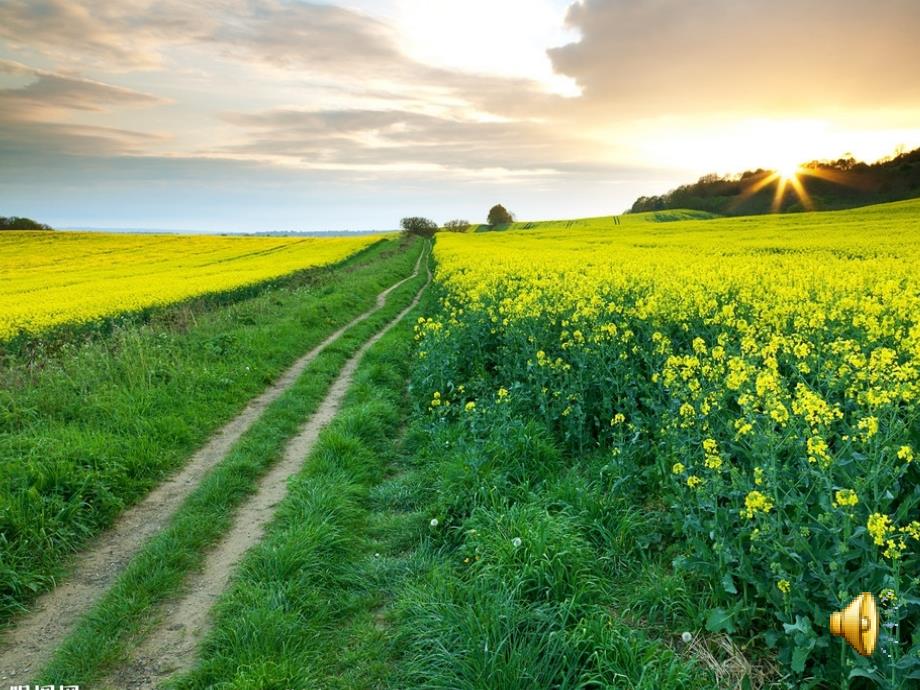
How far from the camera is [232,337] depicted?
510 inches

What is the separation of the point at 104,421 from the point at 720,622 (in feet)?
26.6

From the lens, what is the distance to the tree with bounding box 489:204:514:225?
129m

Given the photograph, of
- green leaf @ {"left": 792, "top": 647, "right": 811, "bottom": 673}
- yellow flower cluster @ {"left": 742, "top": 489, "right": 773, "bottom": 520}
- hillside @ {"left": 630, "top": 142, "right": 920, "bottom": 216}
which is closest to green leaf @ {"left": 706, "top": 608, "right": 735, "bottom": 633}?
green leaf @ {"left": 792, "top": 647, "right": 811, "bottom": 673}

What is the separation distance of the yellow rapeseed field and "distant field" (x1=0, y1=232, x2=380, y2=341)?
13.2 metres

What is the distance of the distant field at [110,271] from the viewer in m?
18.6

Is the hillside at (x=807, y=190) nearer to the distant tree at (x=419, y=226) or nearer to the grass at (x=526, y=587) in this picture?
the distant tree at (x=419, y=226)

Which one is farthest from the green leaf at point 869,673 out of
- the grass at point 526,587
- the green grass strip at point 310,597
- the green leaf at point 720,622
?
the green grass strip at point 310,597

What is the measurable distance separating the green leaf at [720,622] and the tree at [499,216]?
12757cm

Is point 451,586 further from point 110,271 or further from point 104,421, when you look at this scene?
point 110,271

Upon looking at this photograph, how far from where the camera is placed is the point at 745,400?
418cm

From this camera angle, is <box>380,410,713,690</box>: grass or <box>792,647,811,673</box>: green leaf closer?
<box>792,647,811,673</box>: green leaf

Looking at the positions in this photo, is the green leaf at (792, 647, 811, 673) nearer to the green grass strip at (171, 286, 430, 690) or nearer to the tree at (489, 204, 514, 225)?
the green grass strip at (171, 286, 430, 690)

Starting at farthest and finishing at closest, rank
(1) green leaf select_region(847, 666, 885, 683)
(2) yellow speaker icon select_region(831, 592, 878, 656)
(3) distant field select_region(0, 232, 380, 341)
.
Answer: (3) distant field select_region(0, 232, 380, 341) → (1) green leaf select_region(847, 666, 885, 683) → (2) yellow speaker icon select_region(831, 592, 878, 656)

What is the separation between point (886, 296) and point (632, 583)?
255 inches
